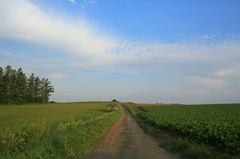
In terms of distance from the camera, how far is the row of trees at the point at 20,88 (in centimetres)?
6500

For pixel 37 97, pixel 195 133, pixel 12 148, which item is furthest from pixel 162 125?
pixel 37 97

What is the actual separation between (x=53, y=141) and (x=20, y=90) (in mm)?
79845

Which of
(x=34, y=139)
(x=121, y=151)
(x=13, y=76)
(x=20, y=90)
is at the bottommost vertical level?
(x=121, y=151)

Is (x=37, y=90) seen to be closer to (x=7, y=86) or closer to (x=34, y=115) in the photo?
(x=7, y=86)

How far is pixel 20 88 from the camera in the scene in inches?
A: 2886

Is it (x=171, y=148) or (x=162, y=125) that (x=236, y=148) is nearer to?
(x=171, y=148)

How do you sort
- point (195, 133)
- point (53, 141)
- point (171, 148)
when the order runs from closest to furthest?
point (53, 141) < point (171, 148) < point (195, 133)

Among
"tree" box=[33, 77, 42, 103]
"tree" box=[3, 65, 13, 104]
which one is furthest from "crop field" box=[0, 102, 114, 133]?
"tree" box=[33, 77, 42, 103]

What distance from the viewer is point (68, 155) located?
7.27 m

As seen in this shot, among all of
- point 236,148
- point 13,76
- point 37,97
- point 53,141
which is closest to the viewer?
point 236,148

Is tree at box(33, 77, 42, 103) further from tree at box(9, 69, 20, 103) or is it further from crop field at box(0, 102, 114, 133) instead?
crop field at box(0, 102, 114, 133)

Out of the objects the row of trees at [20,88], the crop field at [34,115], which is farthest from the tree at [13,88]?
the crop field at [34,115]

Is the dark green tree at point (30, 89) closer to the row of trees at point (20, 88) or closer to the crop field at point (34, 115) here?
the row of trees at point (20, 88)

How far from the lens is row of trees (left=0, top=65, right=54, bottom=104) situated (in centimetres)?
6500
